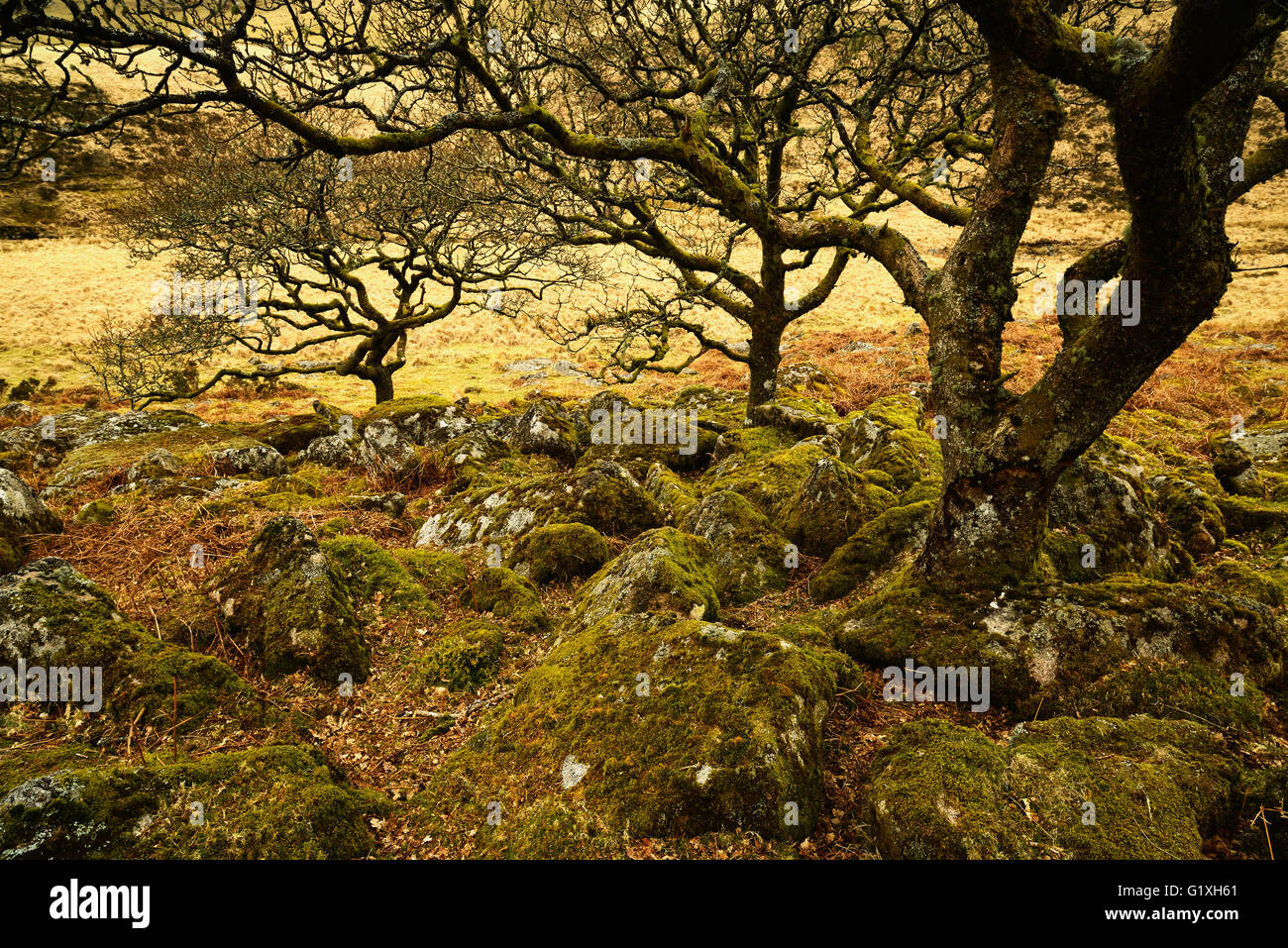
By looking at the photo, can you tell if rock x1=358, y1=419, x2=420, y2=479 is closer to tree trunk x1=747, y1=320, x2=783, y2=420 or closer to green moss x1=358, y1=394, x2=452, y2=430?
green moss x1=358, y1=394, x2=452, y2=430

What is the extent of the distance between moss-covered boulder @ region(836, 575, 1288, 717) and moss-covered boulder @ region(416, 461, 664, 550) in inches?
171

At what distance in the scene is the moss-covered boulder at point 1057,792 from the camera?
305 cm

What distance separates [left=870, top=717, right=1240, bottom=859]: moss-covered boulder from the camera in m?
3.05

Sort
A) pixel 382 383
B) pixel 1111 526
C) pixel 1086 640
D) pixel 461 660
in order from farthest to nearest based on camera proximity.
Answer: pixel 382 383 < pixel 1111 526 < pixel 461 660 < pixel 1086 640

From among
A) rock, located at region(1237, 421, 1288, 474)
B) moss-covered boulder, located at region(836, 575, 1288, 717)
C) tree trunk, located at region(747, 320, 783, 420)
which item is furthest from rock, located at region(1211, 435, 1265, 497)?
tree trunk, located at region(747, 320, 783, 420)

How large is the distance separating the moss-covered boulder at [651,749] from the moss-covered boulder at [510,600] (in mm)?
1734

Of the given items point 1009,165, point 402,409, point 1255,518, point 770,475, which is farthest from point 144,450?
point 1255,518

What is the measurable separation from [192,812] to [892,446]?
895 cm

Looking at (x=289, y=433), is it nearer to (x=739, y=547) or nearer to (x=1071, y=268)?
(x=739, y=547)

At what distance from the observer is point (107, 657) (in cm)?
432

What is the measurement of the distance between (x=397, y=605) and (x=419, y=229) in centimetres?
1284

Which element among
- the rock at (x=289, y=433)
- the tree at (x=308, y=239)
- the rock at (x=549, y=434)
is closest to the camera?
the rock at (x=549, y=434)

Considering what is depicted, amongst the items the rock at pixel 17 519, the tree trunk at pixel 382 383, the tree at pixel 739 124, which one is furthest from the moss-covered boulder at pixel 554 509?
the tree trunk at pixel 382 383

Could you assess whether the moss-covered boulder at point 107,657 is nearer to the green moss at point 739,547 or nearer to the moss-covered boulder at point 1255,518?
the green moss at point 739,547
